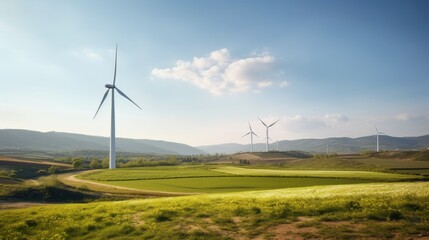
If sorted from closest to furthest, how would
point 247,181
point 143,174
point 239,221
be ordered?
point 239,221 < point 247,181 < point 143,174

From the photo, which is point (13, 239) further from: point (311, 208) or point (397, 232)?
point (397, 232)

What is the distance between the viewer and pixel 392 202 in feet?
66.4

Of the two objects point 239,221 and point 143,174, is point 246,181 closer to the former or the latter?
point 143,174

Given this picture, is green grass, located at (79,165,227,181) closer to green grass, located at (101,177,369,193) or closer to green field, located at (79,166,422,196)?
green field, located at (79,166,422,196)

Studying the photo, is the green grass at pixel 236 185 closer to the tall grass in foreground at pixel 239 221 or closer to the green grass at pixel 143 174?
the green grass at pixel 143 174

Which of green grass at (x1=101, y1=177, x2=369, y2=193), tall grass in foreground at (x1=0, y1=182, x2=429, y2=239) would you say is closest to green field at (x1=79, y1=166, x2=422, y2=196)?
green grass at (x1=101, y1=177, x2=369, y2=193)

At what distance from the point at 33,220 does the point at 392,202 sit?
2752 centimetres

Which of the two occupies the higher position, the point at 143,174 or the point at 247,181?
the point at 247,181

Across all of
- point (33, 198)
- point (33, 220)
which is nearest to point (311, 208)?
point (33, 220)

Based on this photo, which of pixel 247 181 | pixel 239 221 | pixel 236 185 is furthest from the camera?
pixel 247 181

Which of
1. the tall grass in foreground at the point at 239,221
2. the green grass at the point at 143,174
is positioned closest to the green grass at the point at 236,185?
the green grass at the point at 143,174

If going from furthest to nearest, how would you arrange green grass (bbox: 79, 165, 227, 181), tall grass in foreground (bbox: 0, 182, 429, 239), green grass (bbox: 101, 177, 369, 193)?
green grass (bbox: 79, 165, 227, 181) → green grass (bbox: 101, 177, 369, 193) → tall grass in foreground (bbox: 0, 182, 429, 239)

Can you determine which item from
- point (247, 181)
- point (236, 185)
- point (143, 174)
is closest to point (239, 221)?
point (236, 185)

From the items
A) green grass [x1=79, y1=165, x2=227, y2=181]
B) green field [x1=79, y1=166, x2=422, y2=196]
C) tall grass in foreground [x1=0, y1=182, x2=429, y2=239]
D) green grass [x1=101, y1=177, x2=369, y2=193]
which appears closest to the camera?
tall grass in foreground [x1=0, y1=182, x2=429, y2=239]
